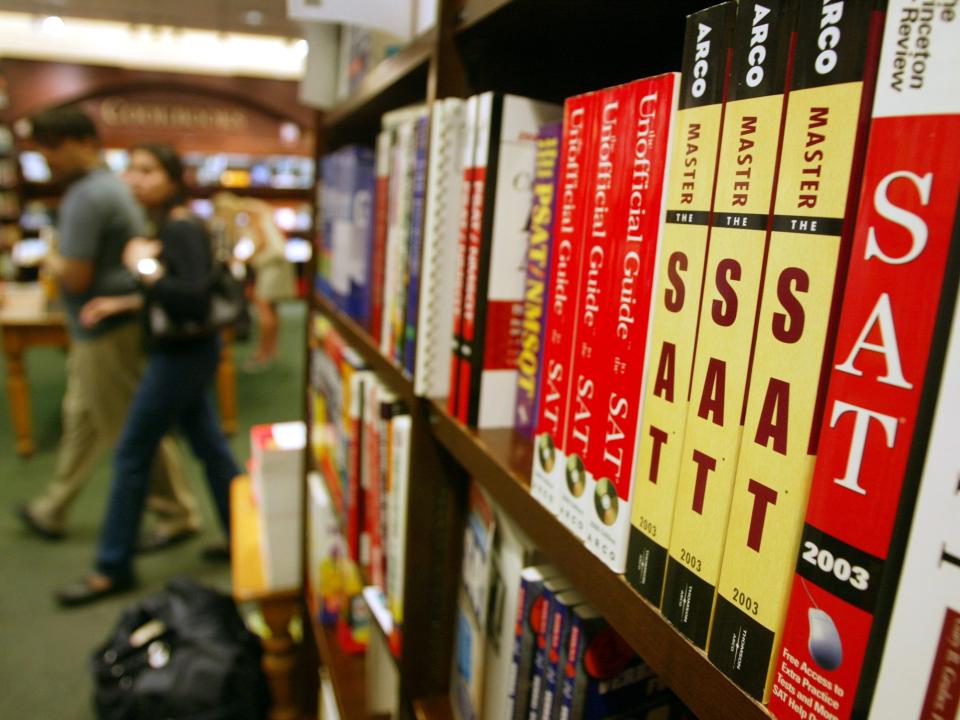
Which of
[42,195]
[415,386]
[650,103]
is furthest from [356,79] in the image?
[42,195]

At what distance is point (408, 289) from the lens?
90cm

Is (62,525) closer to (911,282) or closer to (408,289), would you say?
(408,289)

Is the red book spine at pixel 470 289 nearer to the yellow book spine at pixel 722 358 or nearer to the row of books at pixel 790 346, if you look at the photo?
the row of books at pixel 790 346

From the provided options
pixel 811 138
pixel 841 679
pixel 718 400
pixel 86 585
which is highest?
pixel 811 138

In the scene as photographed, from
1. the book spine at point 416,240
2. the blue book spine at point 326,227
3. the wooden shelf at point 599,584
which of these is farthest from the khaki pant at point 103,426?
the wooden shelf at point 599,584

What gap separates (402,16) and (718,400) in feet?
3.14

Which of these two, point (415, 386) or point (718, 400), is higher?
point (718, 400)

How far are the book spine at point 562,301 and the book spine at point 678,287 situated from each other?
0.11 meters

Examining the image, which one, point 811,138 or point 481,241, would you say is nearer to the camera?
point 811,138

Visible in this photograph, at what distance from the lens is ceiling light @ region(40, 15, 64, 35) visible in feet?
21.6

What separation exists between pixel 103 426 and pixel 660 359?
2943 mm

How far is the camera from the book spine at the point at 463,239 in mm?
696

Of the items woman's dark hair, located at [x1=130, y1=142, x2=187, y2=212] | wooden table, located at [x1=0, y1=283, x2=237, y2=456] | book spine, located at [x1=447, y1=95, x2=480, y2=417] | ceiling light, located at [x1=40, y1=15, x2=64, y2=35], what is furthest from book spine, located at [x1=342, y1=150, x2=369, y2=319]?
ceiling light, located at [x1=40, y1=15, x2=64, y2=35]

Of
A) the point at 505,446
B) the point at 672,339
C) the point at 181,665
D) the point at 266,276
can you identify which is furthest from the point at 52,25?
the point at 672,339
